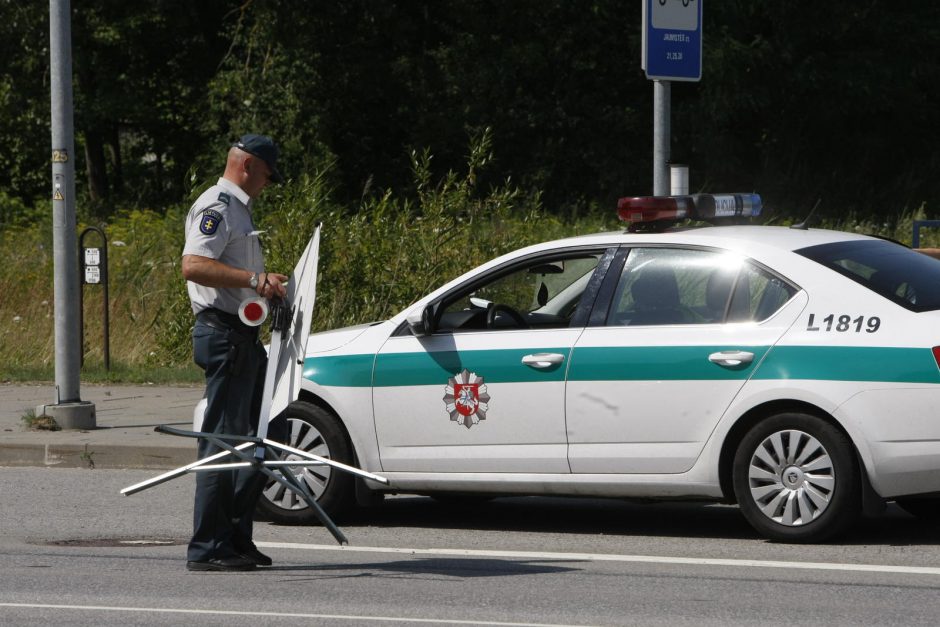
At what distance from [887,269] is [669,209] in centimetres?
112

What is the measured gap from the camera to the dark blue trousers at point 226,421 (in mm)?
6590

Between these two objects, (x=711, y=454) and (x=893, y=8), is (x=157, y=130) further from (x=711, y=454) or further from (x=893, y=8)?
(x=711, y=454)

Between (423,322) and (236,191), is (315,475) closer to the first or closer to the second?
(423,322)

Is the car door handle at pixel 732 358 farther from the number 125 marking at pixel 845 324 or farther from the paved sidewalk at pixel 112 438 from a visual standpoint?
the paved sidewalk at pixel 112 438

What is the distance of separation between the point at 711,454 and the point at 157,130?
3221 cm

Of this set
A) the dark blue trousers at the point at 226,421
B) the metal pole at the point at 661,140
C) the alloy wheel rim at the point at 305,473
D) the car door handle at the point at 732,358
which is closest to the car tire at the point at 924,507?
the car door handle at the point at 732,358

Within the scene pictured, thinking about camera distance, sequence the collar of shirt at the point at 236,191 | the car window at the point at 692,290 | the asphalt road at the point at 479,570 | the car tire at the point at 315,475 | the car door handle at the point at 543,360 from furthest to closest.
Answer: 1. the car tire at the point at 315,475
2. the car door handle at the point at 543,360
3. the car window at the point at 692,290
4. the collar of shirt at the point at 236,191
5. the asphalt road at the point at 479,570

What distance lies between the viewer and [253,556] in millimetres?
6848

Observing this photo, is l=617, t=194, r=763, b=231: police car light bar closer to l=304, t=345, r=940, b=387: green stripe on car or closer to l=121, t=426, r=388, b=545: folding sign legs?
l=304, t=345, r=940, b=387: green stripe on car

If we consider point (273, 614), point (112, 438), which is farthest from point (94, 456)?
point (273, 614)

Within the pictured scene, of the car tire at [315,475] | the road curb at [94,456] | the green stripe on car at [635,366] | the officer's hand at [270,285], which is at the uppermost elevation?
the officer's hand at [270,285]

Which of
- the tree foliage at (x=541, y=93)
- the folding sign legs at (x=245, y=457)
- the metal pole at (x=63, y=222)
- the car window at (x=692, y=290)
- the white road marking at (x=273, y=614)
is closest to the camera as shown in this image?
the white road marking at (x=273, y=614)

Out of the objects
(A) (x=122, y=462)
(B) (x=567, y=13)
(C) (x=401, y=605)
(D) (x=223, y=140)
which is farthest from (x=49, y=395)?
(B) (x=567, y=13)

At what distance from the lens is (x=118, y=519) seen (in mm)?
8438
